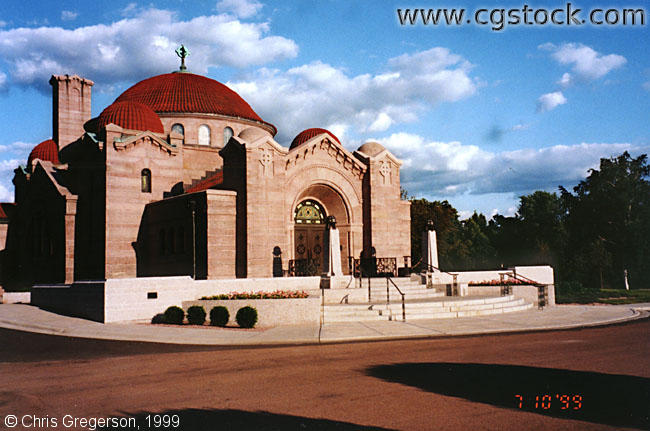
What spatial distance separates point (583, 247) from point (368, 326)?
53.8 m

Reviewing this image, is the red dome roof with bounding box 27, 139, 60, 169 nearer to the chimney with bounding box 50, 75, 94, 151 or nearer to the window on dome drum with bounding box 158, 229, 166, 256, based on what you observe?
the chimney with bounding box 50, 75, 94, 151

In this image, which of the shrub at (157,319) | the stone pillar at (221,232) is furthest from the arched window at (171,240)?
the shrub at (157,319)

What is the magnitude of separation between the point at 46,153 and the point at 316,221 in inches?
924

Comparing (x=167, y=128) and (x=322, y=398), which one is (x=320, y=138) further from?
(x=322, y=398)

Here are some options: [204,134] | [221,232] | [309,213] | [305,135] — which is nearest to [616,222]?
[305,135]

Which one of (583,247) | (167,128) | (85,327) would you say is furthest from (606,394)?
(583,247)

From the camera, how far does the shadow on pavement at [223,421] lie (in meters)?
6.89

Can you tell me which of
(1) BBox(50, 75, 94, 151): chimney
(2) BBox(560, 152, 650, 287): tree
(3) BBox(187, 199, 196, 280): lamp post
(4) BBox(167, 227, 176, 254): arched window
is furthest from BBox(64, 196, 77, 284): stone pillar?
(2) BBox(560, 152, 650, 287): tree

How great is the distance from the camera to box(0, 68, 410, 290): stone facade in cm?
2717

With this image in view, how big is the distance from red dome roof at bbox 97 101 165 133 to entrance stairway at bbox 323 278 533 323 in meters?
17.8

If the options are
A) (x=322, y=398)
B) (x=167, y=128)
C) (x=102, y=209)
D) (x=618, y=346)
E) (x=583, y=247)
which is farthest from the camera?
(x=583, y=247)

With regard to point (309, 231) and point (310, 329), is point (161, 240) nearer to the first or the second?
point (309, 231)

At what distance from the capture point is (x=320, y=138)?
30.6 metres

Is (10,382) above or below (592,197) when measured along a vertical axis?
below
